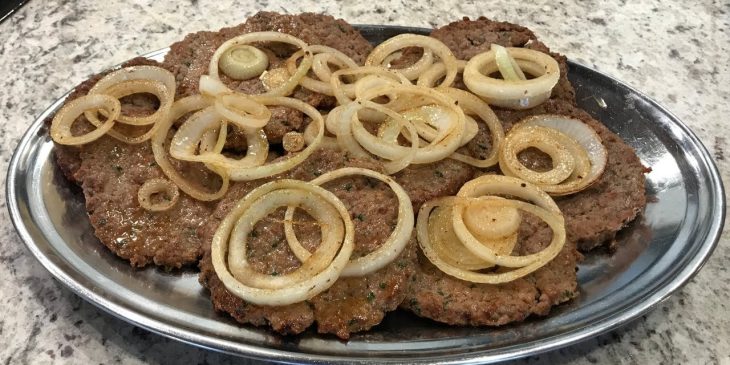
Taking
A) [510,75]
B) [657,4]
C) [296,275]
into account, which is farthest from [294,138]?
[657,4]

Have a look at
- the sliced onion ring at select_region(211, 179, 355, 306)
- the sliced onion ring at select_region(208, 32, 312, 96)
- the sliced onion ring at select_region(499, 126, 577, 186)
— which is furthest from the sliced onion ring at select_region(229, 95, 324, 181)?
the sliced onion ring at select_region(499, 126, 577, 186)

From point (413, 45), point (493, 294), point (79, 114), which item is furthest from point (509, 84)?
point (79, 114)

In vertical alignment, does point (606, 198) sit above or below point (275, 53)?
below

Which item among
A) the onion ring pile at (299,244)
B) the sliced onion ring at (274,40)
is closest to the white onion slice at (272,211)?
the onion ring pile at (299,244)

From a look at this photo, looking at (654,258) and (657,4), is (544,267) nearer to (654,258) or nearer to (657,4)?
(654,258)

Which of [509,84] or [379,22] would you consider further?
[379,22]

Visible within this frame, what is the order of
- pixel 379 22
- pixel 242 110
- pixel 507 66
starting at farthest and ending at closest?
pixel 379 22 → pixel 507 66 → pixel 242 110

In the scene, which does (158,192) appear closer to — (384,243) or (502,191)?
(384,243)

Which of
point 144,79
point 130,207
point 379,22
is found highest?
point 144,79
